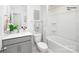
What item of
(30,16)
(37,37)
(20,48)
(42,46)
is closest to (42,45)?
(42,46)

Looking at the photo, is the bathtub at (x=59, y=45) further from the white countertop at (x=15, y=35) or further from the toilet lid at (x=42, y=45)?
the white countertop at (x=15, y=35)

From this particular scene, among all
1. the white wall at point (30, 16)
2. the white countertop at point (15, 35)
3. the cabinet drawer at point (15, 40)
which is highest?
the white wall at point (30, 16)

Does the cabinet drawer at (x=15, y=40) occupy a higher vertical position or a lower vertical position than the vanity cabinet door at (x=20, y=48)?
higher

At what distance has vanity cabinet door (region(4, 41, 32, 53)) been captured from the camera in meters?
1.12

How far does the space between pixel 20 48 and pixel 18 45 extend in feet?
0.15

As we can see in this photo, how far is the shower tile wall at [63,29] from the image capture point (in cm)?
117

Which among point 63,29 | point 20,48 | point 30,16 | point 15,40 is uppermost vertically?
point 30,16

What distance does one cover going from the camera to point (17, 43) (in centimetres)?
115

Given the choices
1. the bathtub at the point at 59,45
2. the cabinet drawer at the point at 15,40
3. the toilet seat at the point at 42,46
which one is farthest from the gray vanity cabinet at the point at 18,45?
the bathtub at the point at 59,45

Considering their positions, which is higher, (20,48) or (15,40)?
(15,40)

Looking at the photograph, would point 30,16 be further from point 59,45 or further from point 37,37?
point 59,45

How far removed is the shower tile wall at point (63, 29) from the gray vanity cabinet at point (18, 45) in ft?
0.90

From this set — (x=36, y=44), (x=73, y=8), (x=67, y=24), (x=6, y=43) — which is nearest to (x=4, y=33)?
(x=6, y=43)

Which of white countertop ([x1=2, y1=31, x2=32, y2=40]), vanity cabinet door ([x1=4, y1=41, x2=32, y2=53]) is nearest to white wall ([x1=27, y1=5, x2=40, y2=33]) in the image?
white countertop ([x1=2, y1=31, x2=32, y2=40])
